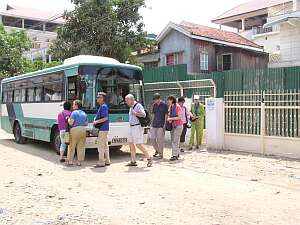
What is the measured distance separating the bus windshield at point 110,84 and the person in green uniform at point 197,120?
1826 millimetres

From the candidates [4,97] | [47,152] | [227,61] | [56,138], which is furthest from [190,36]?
[56,138]

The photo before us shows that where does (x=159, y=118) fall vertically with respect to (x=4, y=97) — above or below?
below

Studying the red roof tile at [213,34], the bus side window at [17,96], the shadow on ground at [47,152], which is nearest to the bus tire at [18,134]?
the shadow on ground at [47,152]

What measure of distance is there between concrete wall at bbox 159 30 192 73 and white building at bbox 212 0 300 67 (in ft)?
15.7

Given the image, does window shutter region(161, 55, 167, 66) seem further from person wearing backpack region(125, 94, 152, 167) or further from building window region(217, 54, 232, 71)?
person wearing backpack region(125, 94, 152, 167)

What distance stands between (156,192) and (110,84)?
5061 mm

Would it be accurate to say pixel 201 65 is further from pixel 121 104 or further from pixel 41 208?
pixel 41 208

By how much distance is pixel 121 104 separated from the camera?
12211mm

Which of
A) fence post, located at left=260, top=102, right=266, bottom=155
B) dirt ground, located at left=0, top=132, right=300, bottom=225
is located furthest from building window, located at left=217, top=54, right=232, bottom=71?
dirt ground, located at left=0, top=132, right=300, bottom=225

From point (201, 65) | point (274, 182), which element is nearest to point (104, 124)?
point (274, 182)

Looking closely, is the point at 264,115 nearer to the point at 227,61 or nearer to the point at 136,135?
the point at 136,135

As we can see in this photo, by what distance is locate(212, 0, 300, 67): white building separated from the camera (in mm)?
24438

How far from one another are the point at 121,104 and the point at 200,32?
15.9 m

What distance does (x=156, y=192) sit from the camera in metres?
7.82
